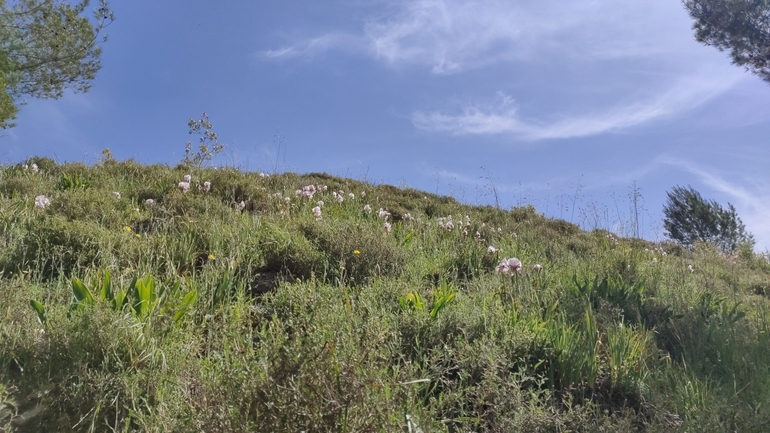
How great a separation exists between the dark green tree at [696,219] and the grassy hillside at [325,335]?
65.7 ft

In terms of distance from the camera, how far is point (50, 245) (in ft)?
12.4

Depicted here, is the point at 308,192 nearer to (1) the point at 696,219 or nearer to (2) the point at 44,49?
(2) the point at 44,49

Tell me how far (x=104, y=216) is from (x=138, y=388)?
9.32 ft

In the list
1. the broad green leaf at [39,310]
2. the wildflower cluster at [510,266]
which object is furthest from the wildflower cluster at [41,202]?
the wildflower cluster at [510,266]

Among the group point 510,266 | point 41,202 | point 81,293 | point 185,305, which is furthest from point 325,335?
point 41,202

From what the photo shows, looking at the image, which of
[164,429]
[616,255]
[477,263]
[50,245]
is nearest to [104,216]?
[50,245]

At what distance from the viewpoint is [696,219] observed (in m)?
23.0

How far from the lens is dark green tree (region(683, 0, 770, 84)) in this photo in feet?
33.4

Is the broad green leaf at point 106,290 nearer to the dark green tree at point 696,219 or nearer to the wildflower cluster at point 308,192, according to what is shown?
the wildflower cluster at point 308,192

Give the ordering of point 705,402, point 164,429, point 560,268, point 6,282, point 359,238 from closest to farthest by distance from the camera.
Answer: point 164,429, point 705,402, point 6,282, point 359,238, point 560,268

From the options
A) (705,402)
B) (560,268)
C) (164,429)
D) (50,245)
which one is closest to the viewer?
(164,429)

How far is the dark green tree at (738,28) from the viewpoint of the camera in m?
10.2

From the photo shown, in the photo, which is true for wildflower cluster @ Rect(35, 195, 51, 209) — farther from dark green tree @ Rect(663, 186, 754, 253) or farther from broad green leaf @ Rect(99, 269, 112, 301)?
dark green tree @ Rect(663, 186, 754, 253)

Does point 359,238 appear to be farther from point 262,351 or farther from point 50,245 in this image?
point 50,245
